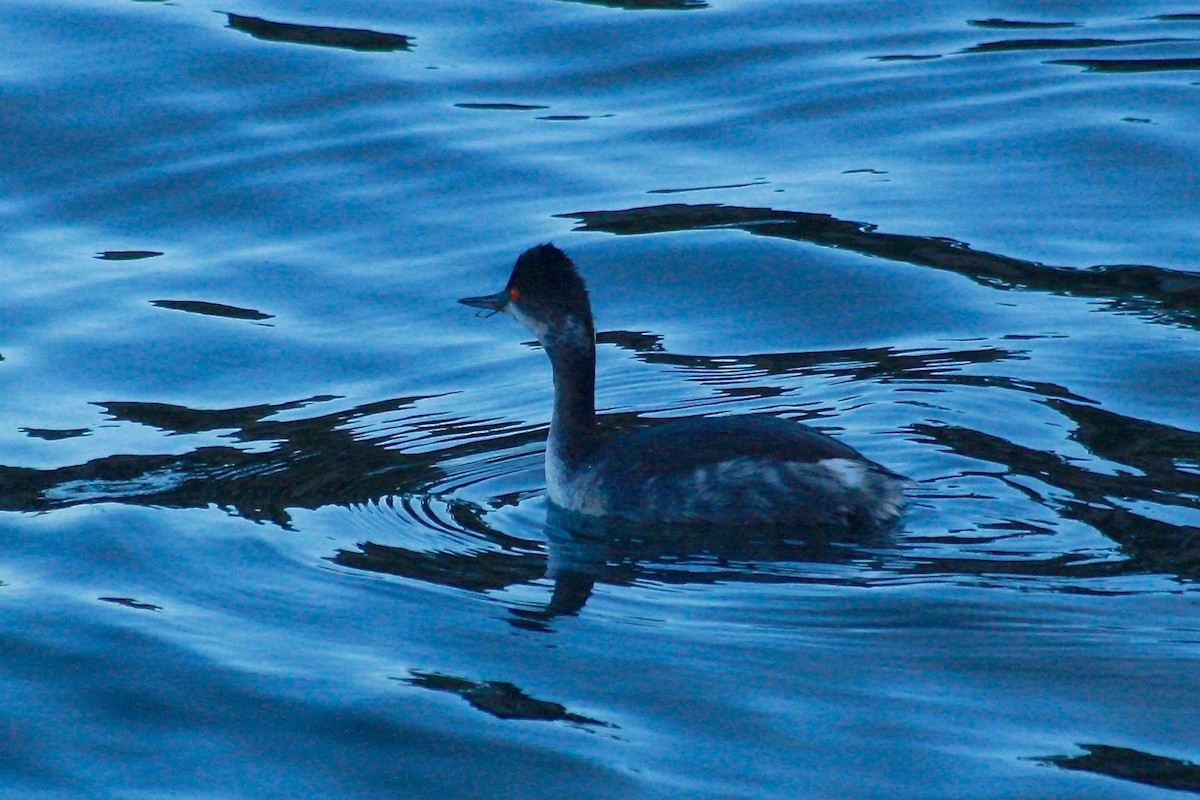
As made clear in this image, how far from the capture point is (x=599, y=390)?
1030cm

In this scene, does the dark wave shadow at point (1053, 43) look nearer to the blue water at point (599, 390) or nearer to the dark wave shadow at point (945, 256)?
the blue water at point (599, 390)

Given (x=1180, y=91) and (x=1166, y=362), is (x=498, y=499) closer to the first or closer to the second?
(x=1166, y=362)

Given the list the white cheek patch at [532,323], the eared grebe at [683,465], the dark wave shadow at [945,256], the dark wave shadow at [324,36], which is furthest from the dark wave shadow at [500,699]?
the dark wave shadow at [324,36]

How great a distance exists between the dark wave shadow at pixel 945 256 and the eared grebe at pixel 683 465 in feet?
10.5

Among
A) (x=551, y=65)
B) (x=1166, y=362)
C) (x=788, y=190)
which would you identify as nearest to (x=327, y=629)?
(x=1166, y=362)

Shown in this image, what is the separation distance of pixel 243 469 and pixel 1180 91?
8.27 metres

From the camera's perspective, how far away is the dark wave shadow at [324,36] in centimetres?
1636

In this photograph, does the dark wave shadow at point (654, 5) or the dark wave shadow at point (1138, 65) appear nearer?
the dark wave shadow at point (1138, 65)

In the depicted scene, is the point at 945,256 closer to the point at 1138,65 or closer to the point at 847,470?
the point at 847,470

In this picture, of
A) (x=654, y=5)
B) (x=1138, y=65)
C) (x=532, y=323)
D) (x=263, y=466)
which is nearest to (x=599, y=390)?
(x=532, y=323)

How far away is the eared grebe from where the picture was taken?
8242 millimetres

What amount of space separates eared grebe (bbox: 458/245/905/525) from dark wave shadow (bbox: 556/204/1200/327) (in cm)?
320

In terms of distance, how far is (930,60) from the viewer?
16.0 meters

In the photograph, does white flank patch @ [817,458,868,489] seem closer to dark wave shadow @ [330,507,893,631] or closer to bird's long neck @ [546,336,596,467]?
dark wave shadow @ [330,507,893,631]
